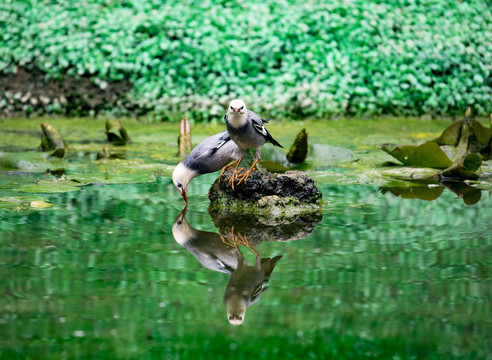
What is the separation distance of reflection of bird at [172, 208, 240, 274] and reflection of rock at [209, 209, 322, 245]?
112mm

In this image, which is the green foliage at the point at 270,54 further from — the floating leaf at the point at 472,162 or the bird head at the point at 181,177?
the bird head at the point at 181,177

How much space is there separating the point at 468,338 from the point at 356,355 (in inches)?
14.7

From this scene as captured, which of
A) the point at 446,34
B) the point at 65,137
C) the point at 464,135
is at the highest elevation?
the point at 446,34

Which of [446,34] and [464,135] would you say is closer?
[464,135]

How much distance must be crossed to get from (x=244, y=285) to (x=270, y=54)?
18.7 feet

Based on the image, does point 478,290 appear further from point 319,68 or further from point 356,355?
point 319,68

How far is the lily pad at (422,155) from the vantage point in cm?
450

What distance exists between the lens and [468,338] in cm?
206

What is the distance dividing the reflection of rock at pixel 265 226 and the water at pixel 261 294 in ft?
0.09

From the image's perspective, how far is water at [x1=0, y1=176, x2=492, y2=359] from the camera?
2.03m

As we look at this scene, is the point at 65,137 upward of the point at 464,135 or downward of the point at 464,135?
downward

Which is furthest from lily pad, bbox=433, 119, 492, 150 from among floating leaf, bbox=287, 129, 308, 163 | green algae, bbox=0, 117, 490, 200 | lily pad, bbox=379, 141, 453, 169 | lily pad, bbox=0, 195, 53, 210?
lily pad, bbox=0, 195, 53, 210

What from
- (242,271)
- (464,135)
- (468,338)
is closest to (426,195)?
(464,135)

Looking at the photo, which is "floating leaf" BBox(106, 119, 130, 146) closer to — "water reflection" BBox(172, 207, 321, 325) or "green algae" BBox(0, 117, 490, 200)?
"green algae" BBox(0, 117, 490, 200)
